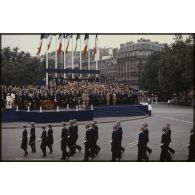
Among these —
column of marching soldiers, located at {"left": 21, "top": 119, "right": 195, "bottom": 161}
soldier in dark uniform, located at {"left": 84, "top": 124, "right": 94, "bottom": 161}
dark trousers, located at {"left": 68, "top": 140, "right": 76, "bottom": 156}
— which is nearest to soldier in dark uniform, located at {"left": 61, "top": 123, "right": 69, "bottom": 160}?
column of marching soldiers, located at {"left": 21, "top": 119, "right": 195, "bottom": 161}

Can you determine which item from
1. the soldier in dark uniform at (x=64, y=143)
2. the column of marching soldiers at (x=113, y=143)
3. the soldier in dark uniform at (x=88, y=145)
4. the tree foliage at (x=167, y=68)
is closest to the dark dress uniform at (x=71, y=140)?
the column of marching soldiers at (x=113, y=143)

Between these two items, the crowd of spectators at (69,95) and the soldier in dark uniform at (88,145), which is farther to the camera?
the crowd of spectators at (69,95)

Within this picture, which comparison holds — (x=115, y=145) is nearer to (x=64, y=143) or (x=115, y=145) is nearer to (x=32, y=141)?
(x=64, y=143)

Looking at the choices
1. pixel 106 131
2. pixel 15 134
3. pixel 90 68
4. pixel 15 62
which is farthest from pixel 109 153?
pixel 15 62

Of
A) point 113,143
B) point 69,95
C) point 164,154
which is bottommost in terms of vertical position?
point 164,154

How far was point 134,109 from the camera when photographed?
26.2 m

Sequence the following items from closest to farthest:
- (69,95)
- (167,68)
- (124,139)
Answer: (124,139) < (69,95) < (167,68)

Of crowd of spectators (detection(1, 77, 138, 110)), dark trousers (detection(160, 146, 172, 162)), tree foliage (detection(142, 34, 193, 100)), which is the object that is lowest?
dark trousers (detection(160, 146, 172, 162))

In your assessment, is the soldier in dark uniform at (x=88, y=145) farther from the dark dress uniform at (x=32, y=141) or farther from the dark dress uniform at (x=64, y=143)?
the dark dress uniform at (x=32, y=141)

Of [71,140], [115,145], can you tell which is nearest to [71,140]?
[71,140]

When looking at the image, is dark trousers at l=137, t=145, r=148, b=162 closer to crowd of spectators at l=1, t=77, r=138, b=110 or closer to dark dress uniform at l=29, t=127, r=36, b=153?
dark dress uniform at l=29, t=127, r=36, b=153

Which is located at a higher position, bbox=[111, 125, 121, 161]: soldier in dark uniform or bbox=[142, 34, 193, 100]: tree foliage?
bbox=[142, 34, 193, 100]: tree foliage
